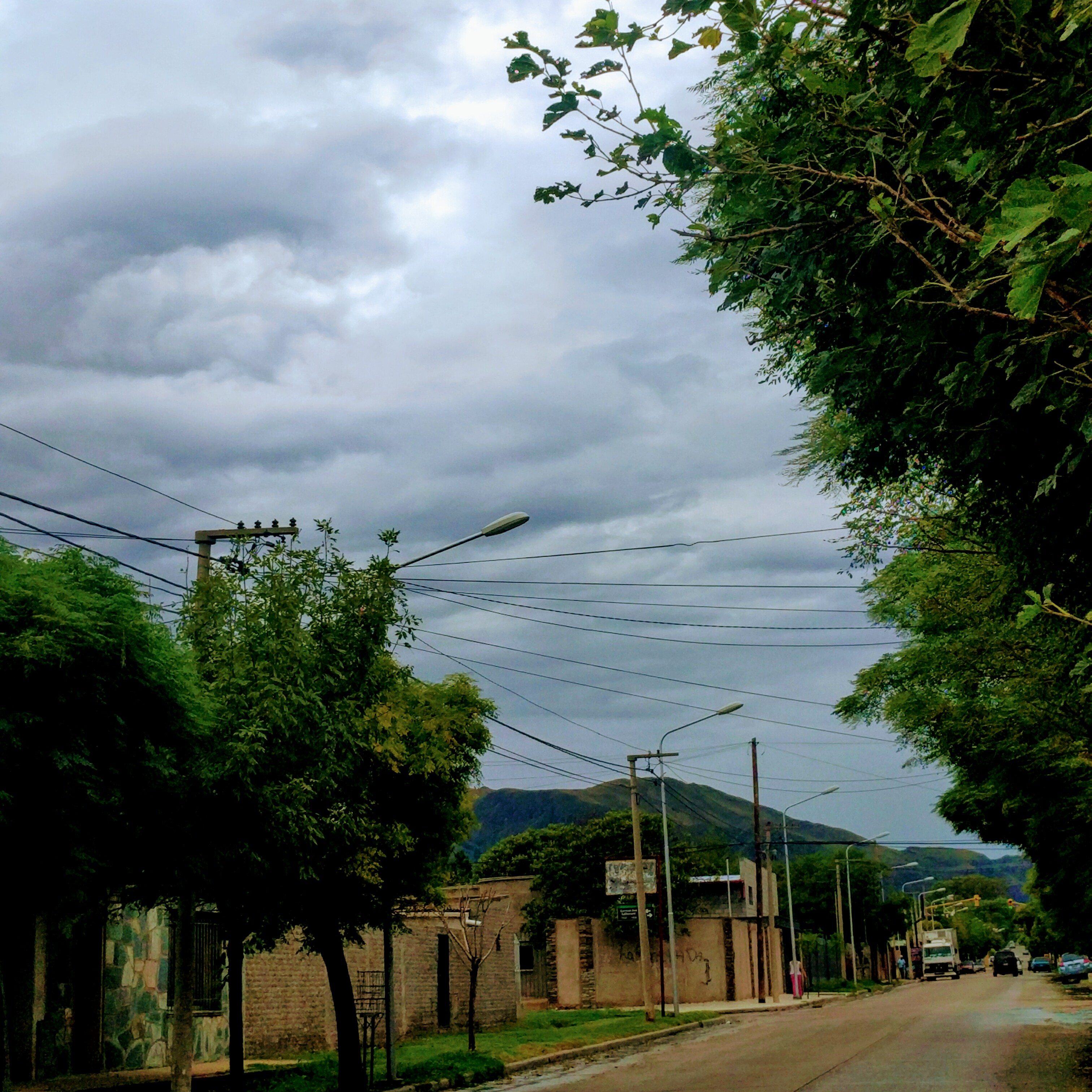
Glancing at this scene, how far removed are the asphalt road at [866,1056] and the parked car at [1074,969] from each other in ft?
102

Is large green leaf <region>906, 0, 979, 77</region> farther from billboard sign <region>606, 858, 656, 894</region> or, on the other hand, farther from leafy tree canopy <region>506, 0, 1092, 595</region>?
billboard sign <region>606, 858, 656, 894</region>

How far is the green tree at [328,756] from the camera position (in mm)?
13133

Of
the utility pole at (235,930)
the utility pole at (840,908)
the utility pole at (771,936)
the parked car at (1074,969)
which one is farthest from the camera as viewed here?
the utility pole at (840,908)

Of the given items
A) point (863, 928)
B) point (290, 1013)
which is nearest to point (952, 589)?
point (290, 1013)

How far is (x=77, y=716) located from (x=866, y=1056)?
16.3m

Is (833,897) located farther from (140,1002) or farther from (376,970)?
(140,1002)

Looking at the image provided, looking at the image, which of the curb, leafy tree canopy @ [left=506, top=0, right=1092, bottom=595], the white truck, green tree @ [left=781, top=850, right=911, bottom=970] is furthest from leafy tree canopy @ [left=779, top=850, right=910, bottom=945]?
leafy tree canopy @ [left=506, top=0, right=1092, bottom=595]

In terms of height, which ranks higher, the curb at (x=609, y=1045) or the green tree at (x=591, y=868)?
the green tree at (x=591, y=868)

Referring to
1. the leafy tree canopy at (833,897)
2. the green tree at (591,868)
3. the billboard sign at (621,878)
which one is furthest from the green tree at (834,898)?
the billboard sign at (621,878)

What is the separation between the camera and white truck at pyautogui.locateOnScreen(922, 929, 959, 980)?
93875mm

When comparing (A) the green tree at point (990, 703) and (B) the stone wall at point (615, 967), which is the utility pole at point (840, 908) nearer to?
(B) the stone wall at point (615, 967)

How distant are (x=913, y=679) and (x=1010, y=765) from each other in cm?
237

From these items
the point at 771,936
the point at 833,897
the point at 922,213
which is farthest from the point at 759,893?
the point at 922,213

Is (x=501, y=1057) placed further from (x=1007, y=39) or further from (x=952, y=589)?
(x=1007, y=39)
